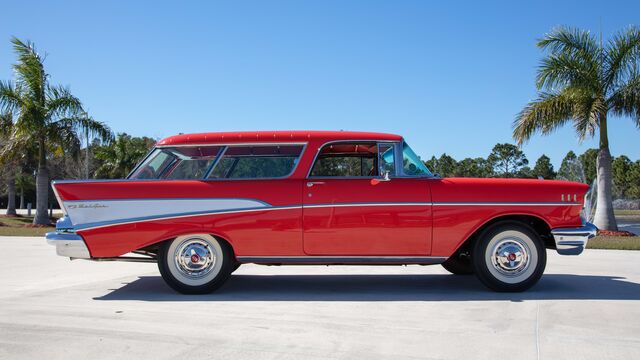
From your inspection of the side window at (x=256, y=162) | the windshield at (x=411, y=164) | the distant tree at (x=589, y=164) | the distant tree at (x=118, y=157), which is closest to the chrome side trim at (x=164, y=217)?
the side window at (x=256, y=162)

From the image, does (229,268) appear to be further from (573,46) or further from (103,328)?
(573,46)

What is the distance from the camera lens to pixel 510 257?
580 centimetres

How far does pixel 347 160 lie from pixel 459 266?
7.29 feet

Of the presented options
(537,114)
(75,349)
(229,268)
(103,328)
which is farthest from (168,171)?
(537,114)

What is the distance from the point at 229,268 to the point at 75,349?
2.20 metres

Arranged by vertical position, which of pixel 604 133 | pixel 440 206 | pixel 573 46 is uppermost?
pixel 573 46

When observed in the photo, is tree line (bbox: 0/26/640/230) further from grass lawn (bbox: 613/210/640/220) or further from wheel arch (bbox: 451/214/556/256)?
grass lawn (bbox: 613/210/640/220)

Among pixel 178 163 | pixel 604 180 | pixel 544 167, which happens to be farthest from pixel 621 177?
pixel 178 163

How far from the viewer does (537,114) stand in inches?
619

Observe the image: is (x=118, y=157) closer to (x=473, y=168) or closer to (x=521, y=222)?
(x=521, y=222)

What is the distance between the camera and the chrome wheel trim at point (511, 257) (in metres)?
5.80

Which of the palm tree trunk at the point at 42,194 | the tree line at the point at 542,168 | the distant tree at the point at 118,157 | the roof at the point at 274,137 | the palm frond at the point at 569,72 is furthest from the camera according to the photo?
the tree line at the point at 542,168

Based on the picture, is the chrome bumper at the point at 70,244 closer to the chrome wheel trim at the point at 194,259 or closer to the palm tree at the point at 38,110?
the chrome wheel trim at the point at 194,259

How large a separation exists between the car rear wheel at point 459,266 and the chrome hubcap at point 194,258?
A: 9.77 ft
